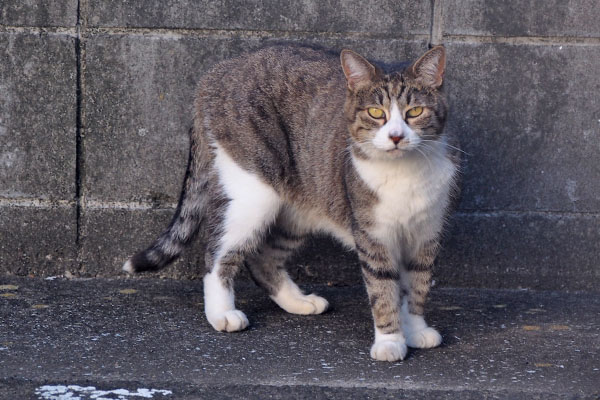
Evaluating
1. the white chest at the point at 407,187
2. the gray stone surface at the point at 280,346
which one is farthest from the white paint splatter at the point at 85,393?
the white chest at the point at 407,187

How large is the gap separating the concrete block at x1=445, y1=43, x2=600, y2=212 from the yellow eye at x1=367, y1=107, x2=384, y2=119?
100cm

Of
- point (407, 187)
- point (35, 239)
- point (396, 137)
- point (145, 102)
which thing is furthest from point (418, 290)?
point (35, 239)

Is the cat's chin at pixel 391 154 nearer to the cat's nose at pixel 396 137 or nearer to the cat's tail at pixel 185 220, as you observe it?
the cat's nose at pixel 396 137

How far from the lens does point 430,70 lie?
10.6 feet

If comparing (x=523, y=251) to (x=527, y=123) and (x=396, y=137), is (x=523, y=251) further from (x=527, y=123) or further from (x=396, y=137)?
(x=396, y=137)

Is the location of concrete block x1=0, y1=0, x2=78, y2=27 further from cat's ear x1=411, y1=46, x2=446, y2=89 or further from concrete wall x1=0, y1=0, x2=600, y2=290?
cat's ear x1=411, y1=46, x2=446, y2=89

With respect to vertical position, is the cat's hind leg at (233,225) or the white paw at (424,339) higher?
the cat's hind leg at (233,225)

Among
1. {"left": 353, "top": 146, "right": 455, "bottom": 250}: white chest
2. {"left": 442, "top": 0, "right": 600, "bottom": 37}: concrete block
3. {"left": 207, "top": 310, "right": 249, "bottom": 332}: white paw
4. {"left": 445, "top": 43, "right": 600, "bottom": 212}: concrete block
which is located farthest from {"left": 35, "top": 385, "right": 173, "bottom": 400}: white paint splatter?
{"left": 442, "top": 0, "right": 600, "bottom": 37}: concrete block

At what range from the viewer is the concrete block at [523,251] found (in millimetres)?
4152

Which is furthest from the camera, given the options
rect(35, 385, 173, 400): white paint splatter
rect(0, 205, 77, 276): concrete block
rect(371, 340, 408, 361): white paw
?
rect(0, 205, 77, 276): concrete block

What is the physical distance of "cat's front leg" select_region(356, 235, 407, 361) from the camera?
3.22 metres

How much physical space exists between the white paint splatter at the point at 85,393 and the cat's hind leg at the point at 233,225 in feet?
2.77

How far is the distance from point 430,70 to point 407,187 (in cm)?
49

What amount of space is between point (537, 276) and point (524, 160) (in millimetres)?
629
